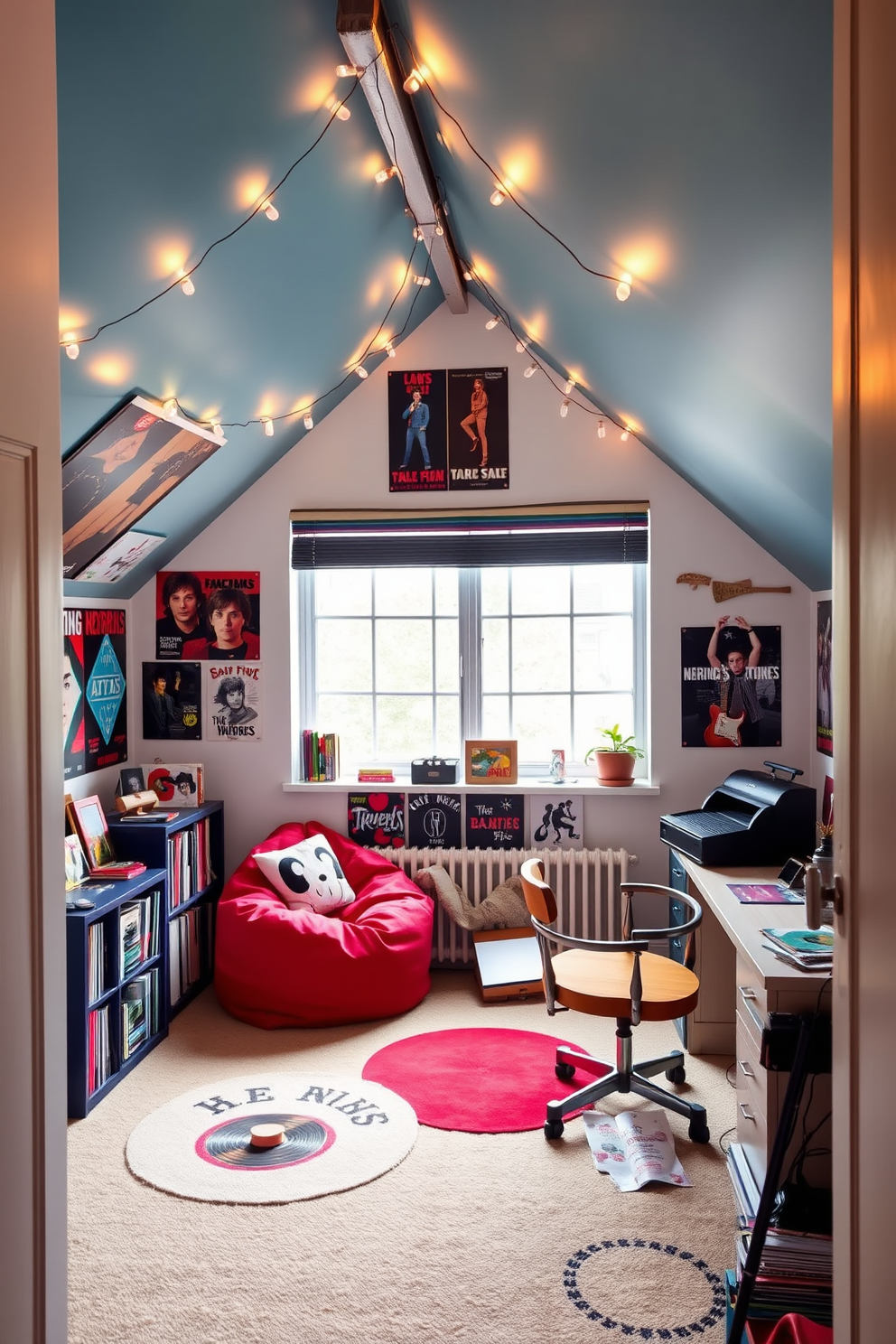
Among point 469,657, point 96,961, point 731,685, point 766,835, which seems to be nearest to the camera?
point 96,961

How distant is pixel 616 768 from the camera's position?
4766 mm

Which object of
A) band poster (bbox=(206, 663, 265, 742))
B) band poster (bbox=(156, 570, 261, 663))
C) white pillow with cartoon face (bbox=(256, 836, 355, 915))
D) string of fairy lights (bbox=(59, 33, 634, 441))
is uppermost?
string of fairy lights (bbox=(59, 33, 634, 441))

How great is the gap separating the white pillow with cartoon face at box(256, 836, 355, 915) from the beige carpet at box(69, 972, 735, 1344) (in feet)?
3.87

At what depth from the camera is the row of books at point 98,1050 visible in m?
3.50

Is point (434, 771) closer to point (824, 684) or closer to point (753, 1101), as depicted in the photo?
point (824, 684)

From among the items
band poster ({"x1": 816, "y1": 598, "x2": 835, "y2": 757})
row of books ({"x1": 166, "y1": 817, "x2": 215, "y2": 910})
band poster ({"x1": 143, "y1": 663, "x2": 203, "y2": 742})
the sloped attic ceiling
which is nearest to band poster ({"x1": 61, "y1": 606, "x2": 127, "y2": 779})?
band poster ({"x1": 143, "y1": 663, "x2": 203, "y2": 742})

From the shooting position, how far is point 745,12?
4.91 ft

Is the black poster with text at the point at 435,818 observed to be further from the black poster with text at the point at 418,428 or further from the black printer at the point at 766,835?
the black poster with text at the point at 418,428

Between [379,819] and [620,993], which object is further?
[379,819]

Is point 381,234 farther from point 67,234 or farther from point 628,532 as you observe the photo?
point 628,532

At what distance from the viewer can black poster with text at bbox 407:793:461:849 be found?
4914 millimetres

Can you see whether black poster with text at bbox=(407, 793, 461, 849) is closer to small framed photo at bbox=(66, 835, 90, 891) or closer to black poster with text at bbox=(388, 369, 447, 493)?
black poster with text at bbox=(388, 369, 447, 493)

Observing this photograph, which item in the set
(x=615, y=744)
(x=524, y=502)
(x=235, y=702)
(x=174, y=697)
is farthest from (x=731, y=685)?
(x=174, y=697)

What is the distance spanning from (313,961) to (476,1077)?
807 millimetres
